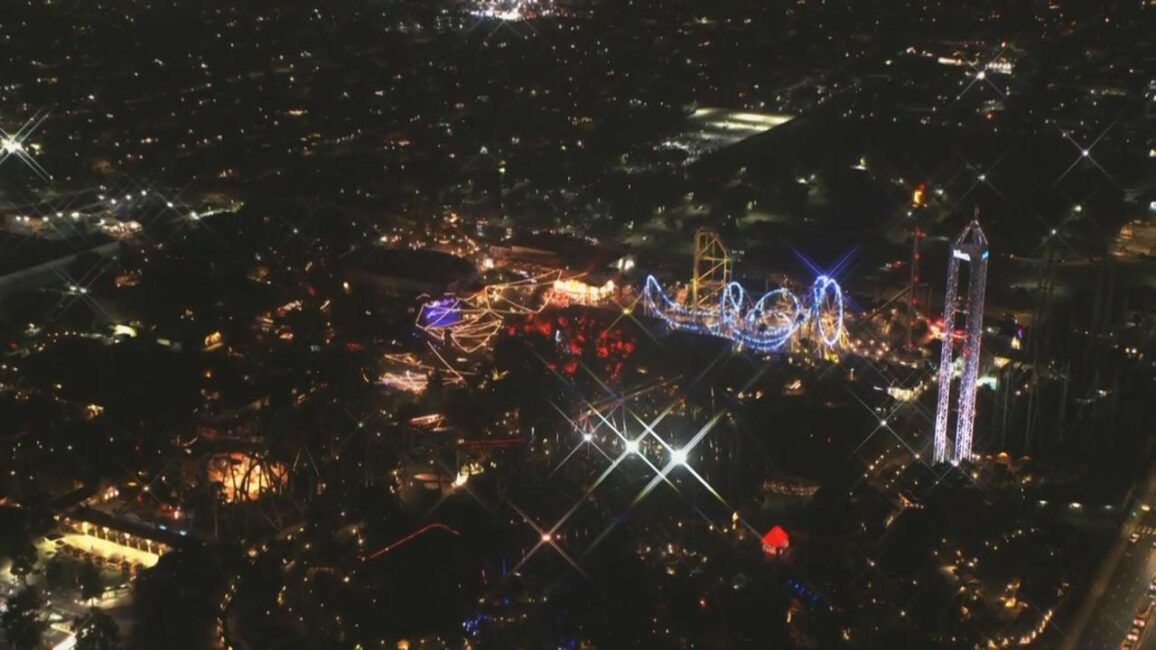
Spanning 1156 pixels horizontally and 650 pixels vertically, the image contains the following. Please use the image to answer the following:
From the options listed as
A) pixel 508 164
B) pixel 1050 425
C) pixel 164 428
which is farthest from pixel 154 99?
pixel 1050 425

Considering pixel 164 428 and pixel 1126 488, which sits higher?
pixel 164 428

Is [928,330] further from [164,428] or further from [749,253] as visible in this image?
[164,428]

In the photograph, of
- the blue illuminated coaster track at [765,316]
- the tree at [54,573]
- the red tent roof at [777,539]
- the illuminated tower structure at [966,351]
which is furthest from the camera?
the blue illuminated coaster track at [765,316]

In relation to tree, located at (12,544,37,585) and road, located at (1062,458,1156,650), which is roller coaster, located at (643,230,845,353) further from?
tree, located at (12,544,37,585)

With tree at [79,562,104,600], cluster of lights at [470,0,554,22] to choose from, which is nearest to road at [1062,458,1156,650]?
tree at [79,562,104,600]

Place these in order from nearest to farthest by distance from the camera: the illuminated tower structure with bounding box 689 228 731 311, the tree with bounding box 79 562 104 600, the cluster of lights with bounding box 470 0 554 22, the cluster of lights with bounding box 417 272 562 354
Answer: the tree with bounding box 79 562 104 600 < the cluster of lights with bounding box 417 272 562 354 < the illuminated tower structure with bounding box 689 228 731 311 < the cluster of lights with bounding box 470 0 554 22

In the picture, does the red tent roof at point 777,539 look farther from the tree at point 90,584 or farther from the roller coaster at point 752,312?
the tree at point 90,584

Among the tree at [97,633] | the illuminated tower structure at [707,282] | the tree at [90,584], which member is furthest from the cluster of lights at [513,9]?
the tree at [97,633]
